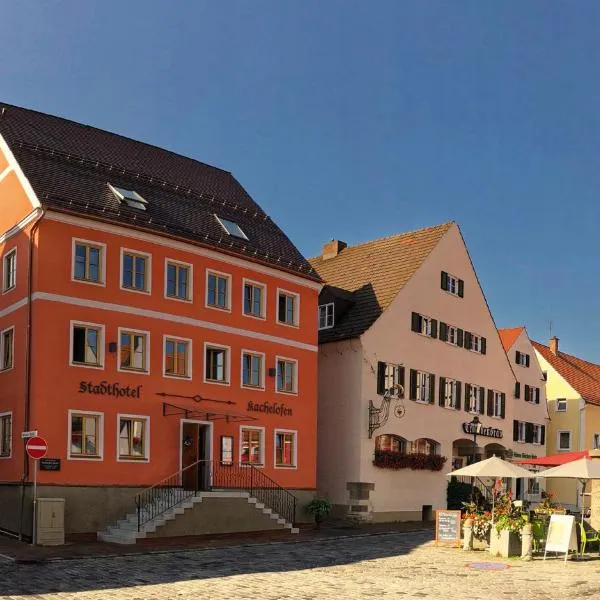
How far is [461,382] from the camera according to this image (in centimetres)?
4297

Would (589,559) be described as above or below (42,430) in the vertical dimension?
below

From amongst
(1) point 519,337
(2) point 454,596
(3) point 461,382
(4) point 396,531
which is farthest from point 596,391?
(2) point 454,596

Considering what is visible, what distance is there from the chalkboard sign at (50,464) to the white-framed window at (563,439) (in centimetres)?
3797

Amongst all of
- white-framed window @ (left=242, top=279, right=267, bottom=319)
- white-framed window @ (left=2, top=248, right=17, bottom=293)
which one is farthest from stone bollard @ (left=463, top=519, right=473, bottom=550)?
white-framed window @ (left=2, top=248, right=17, bottom=293)

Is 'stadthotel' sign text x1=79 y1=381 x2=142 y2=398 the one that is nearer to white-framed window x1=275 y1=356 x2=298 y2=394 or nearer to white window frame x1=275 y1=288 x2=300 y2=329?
white-framed window x1=275 y1=356 x2=298 y2=394

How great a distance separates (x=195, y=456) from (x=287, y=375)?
5.35 m

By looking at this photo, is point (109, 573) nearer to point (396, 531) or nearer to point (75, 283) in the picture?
point (75, 283)

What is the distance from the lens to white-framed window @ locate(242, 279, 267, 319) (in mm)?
33219

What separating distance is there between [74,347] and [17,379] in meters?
1.89

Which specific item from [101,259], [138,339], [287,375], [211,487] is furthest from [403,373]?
[101,259]

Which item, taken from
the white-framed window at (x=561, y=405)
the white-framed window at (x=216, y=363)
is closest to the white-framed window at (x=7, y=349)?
the white-framed window at (x=216, y=363)

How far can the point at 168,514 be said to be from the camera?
27062 millimetres

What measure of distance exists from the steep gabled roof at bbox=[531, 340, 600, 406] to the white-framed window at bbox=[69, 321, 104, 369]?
37047 millimetres

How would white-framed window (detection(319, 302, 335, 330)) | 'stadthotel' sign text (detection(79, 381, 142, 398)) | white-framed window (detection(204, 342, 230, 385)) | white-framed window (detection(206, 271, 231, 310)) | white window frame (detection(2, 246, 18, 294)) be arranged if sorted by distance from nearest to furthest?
'stadthotel' sign text (detection(79, 381, 142, 398)), white window frame (detection(2, 246, 18, 294)), white-framed window (detection(204, 342, 230, 385)), white-framed window (detection(206, 271, 231, 310)), white-framed window (detection(319, 302, 335, 330))
